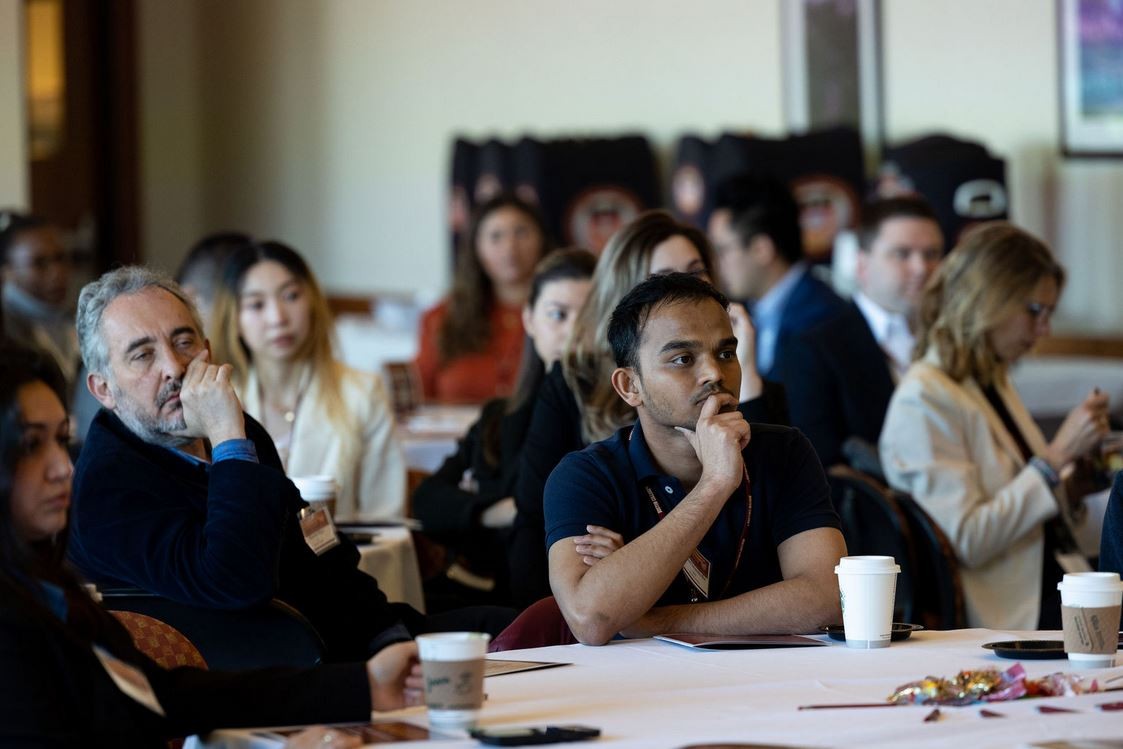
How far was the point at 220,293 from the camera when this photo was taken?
4.93 metres

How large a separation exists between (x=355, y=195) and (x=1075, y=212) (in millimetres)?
5399

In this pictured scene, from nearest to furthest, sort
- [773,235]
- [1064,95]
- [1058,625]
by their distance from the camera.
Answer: [1058,625]
[773,235]
[1064,95]

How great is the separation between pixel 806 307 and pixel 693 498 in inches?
148

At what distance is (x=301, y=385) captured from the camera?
4910 mm

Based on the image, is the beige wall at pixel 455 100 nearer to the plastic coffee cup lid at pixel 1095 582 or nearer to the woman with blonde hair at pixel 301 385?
the woman with blonde hair at pixel 301 385

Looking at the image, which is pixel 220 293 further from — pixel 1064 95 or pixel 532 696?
pixel 1064 95

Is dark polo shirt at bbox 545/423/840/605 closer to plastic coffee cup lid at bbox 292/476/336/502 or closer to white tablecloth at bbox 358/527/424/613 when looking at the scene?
white tablecloth at bbox 358/527/424/613

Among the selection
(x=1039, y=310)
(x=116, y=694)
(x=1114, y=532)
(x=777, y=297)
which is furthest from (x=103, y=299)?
(x=777, y=297)

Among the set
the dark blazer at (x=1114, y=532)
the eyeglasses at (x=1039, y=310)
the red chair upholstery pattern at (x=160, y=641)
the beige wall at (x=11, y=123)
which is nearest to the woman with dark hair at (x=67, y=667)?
the red chair upholstery pattern at (x=160, y=641)

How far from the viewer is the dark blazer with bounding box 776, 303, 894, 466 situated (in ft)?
16.1

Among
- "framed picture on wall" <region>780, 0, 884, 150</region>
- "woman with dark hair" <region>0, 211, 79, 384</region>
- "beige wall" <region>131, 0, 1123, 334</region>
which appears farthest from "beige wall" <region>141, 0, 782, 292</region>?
"woman with dark hair" <region>0, 211, 79, 384</region>

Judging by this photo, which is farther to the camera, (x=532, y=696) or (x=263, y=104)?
(x=263, y=104)

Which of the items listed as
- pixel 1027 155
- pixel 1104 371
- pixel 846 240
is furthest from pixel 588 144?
pixel 1104 371

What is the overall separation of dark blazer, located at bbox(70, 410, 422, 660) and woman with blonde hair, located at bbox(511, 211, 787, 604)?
83 cm
